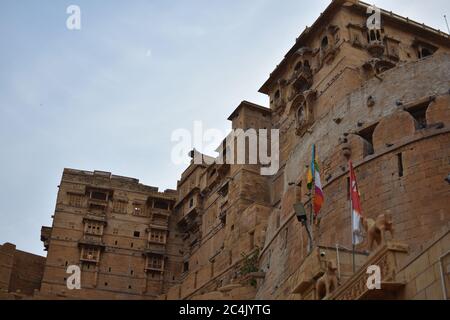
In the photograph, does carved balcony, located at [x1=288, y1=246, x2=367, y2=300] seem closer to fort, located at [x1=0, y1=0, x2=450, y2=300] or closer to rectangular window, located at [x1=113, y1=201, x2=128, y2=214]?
fort, located at [x1=0, y1=0, x2=450, y2=300]

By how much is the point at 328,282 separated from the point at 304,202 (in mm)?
9201

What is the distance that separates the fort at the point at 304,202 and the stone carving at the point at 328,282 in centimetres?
2

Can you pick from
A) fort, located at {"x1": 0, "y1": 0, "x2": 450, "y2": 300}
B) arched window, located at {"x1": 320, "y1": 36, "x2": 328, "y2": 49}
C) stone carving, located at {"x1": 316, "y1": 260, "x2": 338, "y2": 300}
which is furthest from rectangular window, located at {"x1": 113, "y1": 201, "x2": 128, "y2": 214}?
stone carving, located at {"x1": 316, "y1": 260, "x2": 338, "y2": 300}

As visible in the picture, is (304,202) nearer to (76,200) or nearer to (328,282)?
(328,282)

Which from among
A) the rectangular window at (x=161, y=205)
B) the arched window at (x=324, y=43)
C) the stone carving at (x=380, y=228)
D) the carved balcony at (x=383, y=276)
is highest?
the arched window at (x=324, y=43)

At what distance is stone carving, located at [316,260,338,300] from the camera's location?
37.6 feet

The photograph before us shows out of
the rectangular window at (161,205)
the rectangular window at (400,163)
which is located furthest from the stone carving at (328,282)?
the rectangular window at (161,205)

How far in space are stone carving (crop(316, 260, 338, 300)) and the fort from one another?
0.02m

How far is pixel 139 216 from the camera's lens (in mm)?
43469

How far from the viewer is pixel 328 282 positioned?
454 inches

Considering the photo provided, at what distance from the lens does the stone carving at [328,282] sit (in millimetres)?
11469

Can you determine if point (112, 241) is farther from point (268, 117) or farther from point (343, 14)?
point (343, 14)

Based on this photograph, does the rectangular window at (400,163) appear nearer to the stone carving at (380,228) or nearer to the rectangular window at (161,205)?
the stone carving at (380,228)
